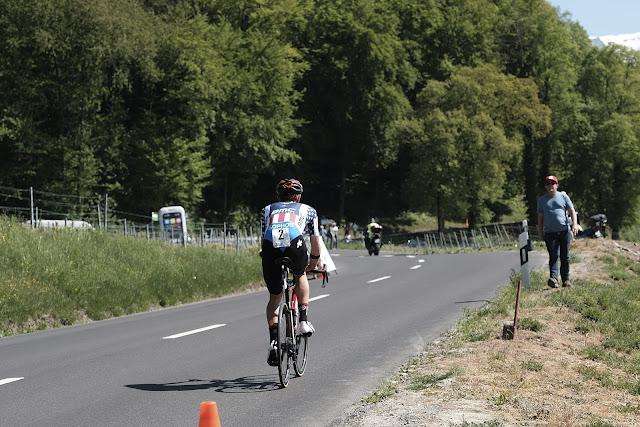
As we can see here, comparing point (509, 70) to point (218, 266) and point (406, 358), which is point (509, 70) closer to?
point (218, 266)

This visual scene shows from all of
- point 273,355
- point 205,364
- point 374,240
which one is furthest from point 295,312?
point 374,240

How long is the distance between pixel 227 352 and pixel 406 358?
2237 mm

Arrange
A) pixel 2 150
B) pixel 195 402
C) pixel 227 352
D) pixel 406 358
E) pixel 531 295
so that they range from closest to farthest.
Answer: pixel 195 402 < pixel 406 358 < pixel 227 352 < pixel 531 295 < pixel 2 150

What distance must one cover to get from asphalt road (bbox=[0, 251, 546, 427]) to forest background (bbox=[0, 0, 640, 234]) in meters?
30.9

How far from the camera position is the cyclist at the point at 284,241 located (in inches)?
340

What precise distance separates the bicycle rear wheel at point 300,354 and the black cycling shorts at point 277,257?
70cm

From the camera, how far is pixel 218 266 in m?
24.6

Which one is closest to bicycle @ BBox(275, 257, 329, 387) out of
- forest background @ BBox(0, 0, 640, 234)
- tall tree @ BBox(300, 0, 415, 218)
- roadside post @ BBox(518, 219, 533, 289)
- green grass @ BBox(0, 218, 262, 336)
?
green grass @ BBox(0, 218, 262, 336)

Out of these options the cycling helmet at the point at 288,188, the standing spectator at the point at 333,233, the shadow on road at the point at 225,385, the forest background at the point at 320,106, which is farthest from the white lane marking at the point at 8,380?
the standing spectator at the point at 333,233

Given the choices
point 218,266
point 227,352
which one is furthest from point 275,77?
point 227,352

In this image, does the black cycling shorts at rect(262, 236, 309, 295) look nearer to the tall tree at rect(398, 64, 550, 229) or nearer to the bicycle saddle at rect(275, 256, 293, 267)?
the bicycle saddle at rect(275, 256, 293, 267)

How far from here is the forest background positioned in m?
47.0

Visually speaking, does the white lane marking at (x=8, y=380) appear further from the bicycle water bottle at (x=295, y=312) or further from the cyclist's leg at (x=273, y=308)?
the bicycle water bottle at (x=295, y=312)

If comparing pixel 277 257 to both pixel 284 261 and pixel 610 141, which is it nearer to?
pixel 284 261
